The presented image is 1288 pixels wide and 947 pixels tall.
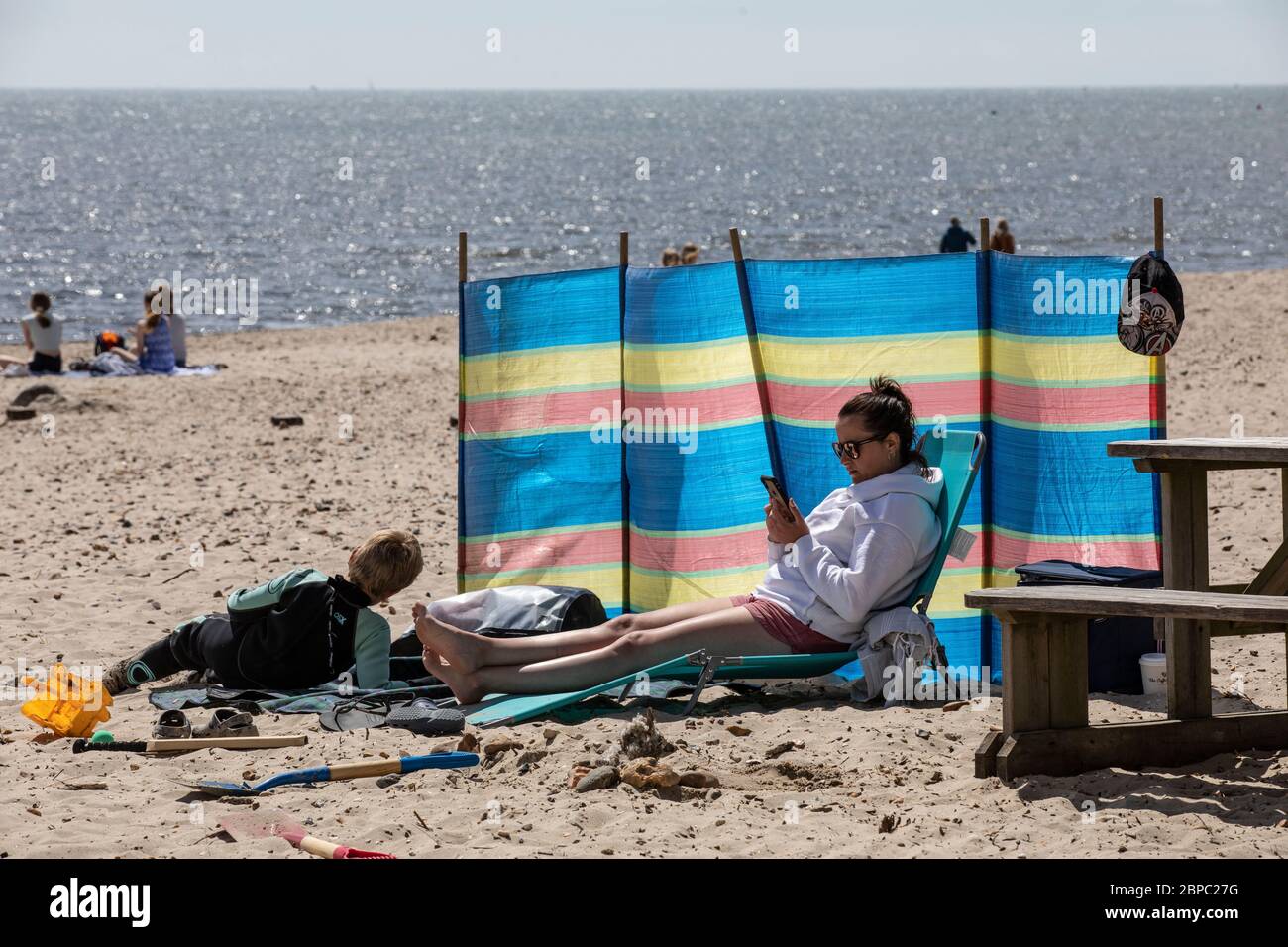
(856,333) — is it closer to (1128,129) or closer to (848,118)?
(1128,129)

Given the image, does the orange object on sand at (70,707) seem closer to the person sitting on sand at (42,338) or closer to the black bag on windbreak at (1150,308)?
the black bag on windbreak at (1150,308)

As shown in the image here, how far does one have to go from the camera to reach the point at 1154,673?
5.56 m

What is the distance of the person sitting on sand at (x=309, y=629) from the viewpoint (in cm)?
571

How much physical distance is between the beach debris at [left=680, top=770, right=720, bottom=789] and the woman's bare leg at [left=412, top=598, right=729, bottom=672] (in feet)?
3.49

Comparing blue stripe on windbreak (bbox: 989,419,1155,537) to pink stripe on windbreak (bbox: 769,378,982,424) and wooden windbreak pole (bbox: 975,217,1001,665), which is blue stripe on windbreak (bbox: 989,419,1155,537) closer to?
wooden windbreak pole (bbox: 975,217,1001,665)

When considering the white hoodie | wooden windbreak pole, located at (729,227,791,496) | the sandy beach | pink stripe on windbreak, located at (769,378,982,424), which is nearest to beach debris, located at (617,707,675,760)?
the sandy beach

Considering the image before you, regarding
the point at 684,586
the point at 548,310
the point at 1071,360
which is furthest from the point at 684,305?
the point at 1071,360

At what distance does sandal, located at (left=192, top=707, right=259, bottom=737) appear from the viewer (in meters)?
5.32

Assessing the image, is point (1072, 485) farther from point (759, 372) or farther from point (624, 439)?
point (624, 439)

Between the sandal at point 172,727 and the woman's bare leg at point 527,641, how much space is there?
34.5 inches

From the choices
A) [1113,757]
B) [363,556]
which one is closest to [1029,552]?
[1113,757]

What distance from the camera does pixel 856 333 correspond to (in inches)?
246

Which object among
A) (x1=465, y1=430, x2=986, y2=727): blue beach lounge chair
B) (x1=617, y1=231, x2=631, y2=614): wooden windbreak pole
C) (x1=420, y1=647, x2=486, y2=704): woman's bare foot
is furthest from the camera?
(x1=617, y1=231, x2=631, y2=614): wooden windbreak pole

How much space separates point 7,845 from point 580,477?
2969mm
